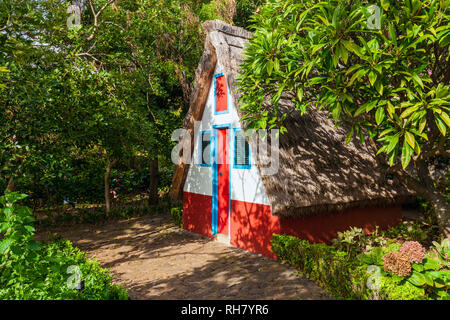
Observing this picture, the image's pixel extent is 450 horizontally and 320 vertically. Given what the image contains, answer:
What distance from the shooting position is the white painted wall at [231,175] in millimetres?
9344

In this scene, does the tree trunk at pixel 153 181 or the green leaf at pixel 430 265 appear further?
the tree trunk at pixel 153 181

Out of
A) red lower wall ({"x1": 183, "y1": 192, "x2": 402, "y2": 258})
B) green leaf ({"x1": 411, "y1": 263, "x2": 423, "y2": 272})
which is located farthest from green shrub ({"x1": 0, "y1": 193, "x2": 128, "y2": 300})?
green leaf ({"x1": 411, "y1": 263, "x2": 423, "y2": 272})

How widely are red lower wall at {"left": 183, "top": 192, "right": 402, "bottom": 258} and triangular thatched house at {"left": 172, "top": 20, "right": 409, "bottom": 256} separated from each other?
0.09 feet

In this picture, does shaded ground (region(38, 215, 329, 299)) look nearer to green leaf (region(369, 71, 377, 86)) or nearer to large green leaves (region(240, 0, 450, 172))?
large green leaves (region(240, 0, 450, 172))

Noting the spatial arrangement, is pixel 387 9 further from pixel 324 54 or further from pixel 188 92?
pixel 188 92

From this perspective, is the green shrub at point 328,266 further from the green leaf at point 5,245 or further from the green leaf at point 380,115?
the green leaf at point 5,245

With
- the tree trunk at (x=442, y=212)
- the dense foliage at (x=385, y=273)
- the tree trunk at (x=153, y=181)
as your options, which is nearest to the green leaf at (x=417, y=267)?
the dense foliage at (x=385, y=273)

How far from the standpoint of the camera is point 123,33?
10.7 meters

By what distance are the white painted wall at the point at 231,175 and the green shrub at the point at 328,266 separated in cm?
150

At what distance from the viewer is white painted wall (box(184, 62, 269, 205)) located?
30.7 feet

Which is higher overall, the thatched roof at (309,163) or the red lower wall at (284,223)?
the thatched roof at (309,163)

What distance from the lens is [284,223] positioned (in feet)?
28.5
